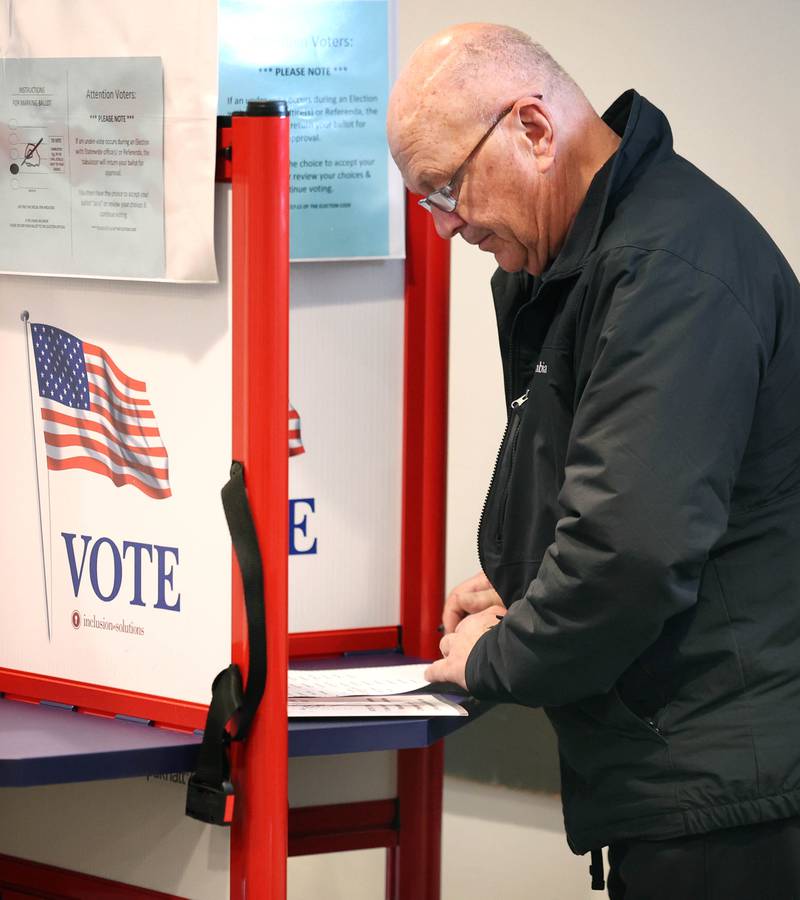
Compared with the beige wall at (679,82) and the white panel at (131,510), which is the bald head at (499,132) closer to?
the white panel at (131,510)

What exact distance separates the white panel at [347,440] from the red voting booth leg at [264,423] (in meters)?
0.47

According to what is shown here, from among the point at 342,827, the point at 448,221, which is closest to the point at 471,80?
the point at 448,221

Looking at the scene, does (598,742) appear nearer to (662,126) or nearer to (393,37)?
(662,126)

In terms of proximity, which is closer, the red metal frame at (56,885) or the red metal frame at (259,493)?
the red metal frame at (259,493)

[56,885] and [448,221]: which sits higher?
[448,221]

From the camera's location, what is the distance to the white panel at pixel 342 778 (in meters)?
1.81

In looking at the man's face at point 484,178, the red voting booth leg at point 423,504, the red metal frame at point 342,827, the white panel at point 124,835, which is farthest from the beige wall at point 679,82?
the white panel at point 124,835

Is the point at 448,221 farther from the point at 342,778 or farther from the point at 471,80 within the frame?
the point at 342,778

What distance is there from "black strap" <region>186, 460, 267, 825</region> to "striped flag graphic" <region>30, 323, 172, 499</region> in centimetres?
12

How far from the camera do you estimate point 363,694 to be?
1.59m

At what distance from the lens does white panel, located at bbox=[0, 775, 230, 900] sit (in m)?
1.42

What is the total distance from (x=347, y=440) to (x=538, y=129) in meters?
0.59

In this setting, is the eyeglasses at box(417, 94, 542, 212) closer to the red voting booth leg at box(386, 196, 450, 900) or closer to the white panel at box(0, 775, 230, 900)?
the red voting booth leg at box(386, 196, 450, 900)

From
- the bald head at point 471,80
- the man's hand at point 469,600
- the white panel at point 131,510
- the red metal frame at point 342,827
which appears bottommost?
the red metal frame at point 342,827
